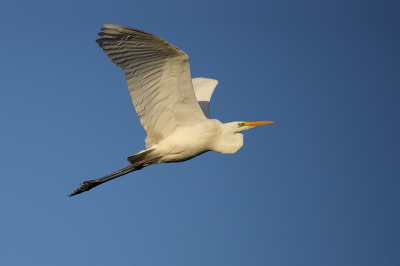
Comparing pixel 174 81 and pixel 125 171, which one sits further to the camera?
pixel 125 171

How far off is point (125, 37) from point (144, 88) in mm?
1081

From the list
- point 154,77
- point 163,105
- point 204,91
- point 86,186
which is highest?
point 204,91

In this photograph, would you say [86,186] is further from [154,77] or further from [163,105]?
[154,77]

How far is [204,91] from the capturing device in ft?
35.3

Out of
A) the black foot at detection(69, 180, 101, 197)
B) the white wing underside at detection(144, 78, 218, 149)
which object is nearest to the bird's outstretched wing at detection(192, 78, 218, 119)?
the white wing underside at detection(144, 78, 218, 149)

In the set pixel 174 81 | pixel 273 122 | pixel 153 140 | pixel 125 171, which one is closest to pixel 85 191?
pixel 125 171

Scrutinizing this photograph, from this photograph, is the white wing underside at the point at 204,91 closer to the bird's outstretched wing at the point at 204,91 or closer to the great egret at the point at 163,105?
the bird's outstretched wing at the point at 204,91

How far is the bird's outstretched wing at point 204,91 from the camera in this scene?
10242 mm

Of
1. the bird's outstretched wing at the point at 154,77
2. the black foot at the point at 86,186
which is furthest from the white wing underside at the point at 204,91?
the black foot at the point at 86,186

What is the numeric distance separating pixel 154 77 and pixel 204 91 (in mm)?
3162

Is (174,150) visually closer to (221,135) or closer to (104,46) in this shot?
(221,135)

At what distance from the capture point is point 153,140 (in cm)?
869

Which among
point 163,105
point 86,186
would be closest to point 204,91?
point 163,105

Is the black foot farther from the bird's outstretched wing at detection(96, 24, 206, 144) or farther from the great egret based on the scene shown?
the bird's outstretched wing at detection(96, 24, 206, 144)
